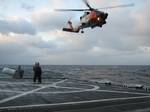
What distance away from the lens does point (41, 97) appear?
71.6ft

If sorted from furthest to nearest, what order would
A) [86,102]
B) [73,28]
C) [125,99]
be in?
[73,28] → [125,99] → [86,102]

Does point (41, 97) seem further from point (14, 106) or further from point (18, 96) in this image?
point (14, 106)

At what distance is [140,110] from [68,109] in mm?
3970

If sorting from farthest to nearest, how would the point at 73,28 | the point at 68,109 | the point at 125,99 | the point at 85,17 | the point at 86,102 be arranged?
the point at 73,28 → the point at 85,17 → the point at 125,99 → the point at 86,102 → the point at 68,109

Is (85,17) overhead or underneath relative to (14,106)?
overhead

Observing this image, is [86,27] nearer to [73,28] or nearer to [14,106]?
[73,28]

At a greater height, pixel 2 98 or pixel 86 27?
pixel 86 27

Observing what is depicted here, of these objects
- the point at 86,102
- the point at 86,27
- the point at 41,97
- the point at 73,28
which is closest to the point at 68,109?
the point at 86,102

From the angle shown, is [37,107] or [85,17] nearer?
[37,107]

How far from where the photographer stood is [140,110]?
693 inches

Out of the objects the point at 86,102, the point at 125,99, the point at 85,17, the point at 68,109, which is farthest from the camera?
the point at 85,17

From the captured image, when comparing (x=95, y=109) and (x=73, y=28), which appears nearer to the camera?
(x=95, y=109)

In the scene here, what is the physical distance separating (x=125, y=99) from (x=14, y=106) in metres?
7.85

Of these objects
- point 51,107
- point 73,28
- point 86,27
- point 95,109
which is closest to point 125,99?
point 95,109
